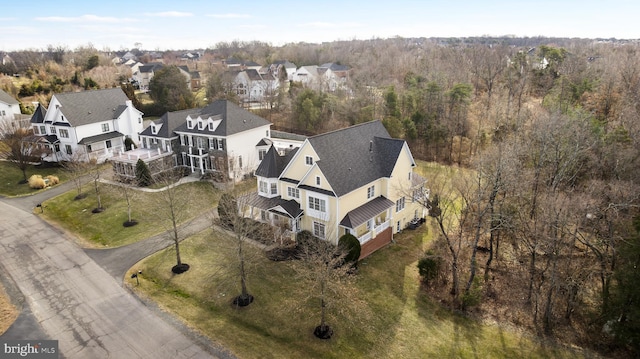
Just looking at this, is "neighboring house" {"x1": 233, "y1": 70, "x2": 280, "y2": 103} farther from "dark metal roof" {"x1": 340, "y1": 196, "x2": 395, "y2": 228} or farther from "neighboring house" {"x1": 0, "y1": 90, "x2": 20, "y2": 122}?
"dark metal roof" {"x1": 340, "y1": 196, "x2": 395, "y2": 228}

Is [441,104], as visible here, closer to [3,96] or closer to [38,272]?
[38,272]

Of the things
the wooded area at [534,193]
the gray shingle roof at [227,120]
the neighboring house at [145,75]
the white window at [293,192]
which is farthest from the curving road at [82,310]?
the neighboring house at [145,75]

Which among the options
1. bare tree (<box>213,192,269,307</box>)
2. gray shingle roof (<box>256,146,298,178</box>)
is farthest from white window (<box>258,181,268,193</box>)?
bare tree (<box>213,192,269,307</box>)

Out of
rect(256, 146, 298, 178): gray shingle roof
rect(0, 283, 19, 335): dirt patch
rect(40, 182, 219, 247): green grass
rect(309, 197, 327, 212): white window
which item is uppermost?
rect(256, 146, 298, 178): gray shingle roof

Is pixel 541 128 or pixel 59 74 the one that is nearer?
pixel 541 128

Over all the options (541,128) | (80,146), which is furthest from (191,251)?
(541,128)

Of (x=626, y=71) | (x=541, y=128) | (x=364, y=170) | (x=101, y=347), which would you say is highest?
(x=626, y=71)

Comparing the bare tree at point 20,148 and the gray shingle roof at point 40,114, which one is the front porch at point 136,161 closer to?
the bare tree at point 20,148
